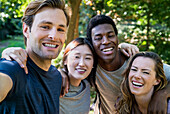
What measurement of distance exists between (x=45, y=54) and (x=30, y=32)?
24cm

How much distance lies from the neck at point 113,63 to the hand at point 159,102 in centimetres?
69

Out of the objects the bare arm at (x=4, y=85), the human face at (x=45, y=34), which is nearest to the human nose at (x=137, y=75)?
the human face at (x=45, y=34)

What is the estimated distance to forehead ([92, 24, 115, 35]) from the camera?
8.87 ft

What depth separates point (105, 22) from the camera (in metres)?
2.79

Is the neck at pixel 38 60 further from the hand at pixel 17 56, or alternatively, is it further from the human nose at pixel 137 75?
the human nose at pixel 137 75

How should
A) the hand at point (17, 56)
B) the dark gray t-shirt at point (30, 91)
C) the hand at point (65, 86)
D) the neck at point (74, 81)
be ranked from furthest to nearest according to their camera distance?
the neck at point (74, 81)
the hand at point (65, 86)
the hand at point (17, 56)
the dark gray t-shirt at point (30, 91)

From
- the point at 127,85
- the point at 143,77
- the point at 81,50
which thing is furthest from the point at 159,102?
the point at 81,50

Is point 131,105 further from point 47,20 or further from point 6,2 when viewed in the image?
point 6,2

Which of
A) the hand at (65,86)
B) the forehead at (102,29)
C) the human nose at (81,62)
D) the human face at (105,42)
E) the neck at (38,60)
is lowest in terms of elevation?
the hand at (65,86)

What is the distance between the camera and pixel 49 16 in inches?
66.9

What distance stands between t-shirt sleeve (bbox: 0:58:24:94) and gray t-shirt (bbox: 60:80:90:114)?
1088mm

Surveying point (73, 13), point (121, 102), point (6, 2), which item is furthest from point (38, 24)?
point (6, 2)

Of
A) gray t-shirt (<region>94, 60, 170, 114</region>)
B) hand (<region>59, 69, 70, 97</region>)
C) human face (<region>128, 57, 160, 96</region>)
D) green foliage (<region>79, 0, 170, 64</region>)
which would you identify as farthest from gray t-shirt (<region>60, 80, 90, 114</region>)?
green foliage (<region>79, 0, 170, 64</region>)

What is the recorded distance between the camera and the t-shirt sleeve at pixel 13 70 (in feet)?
4.46
